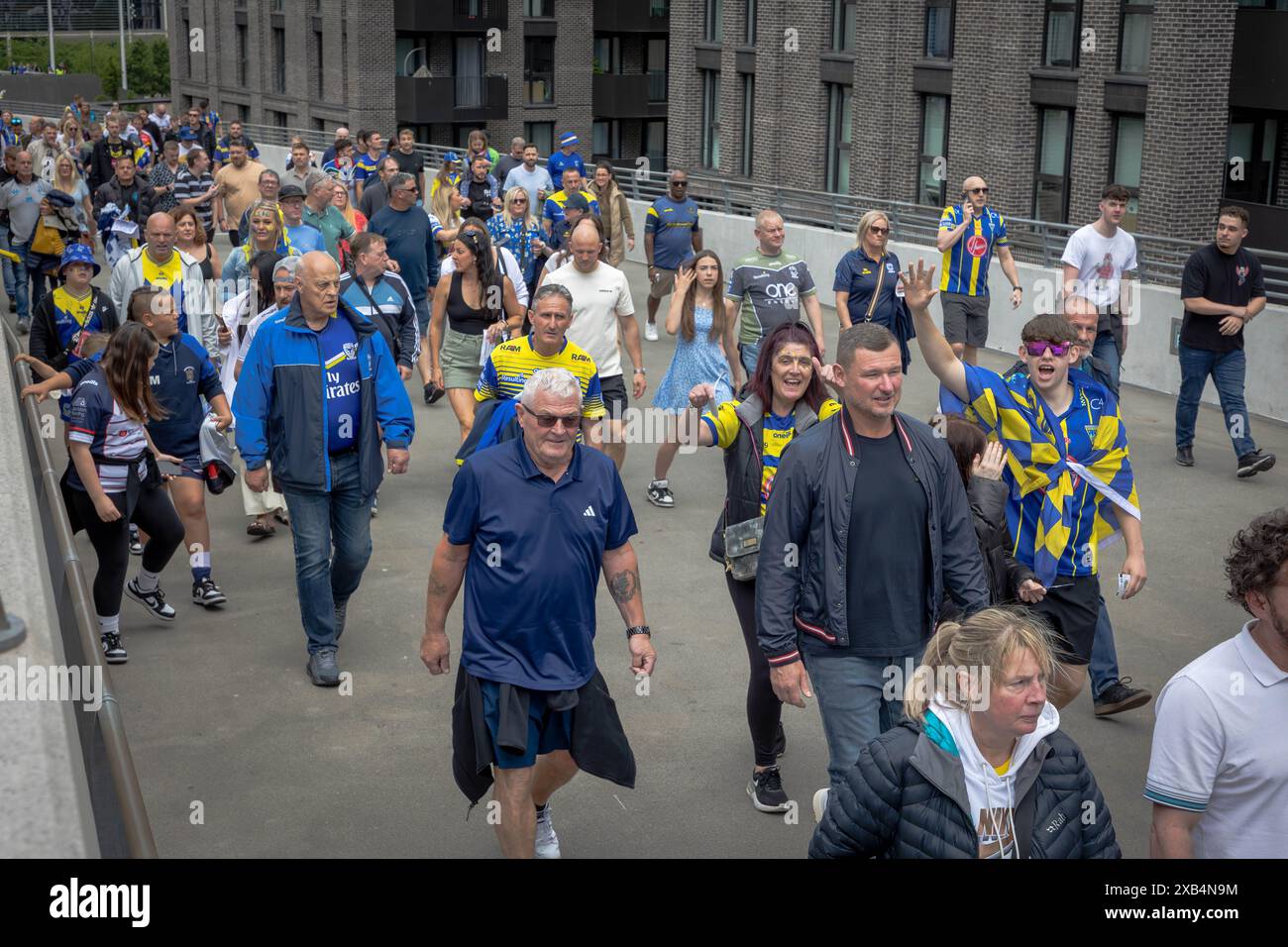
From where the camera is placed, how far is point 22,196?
57.8 feet

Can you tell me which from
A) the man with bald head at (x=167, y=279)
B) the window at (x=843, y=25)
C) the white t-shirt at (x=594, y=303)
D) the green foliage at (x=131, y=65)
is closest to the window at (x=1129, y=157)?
the window at (x=843, y=25)

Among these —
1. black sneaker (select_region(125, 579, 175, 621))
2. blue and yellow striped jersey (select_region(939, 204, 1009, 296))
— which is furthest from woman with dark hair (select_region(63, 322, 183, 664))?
blue and yellow striped jersey (select_region(939, 204, 1009, 296))

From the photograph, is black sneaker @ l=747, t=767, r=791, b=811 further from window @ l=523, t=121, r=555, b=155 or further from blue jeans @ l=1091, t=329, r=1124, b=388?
window @ l=523, t=121, r=555, b=155

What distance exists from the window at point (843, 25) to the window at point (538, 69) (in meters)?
24.5

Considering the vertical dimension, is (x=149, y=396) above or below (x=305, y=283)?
below

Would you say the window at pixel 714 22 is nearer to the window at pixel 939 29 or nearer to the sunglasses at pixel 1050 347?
the window at pixel 939 29

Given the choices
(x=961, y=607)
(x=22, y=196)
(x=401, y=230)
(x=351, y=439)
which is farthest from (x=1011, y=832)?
(x=22, y=196)

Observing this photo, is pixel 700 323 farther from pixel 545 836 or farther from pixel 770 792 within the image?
pixel 545 836

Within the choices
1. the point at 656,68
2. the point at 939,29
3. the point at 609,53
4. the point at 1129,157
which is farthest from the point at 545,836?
the point at 656,68

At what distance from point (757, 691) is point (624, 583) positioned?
1.04 meters

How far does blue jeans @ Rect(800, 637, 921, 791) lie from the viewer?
5391 mm

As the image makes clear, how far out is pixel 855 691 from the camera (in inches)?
213

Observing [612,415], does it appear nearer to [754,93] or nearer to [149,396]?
[149,396]

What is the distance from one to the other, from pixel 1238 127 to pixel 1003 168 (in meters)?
4.00
